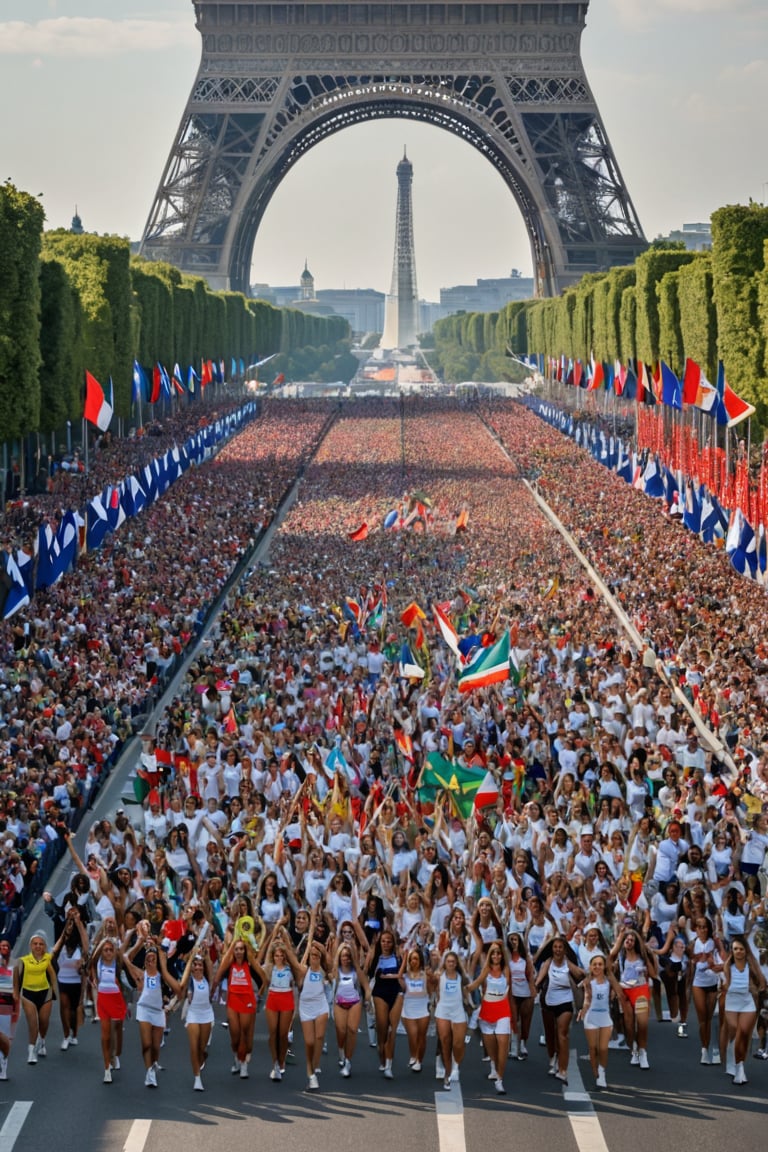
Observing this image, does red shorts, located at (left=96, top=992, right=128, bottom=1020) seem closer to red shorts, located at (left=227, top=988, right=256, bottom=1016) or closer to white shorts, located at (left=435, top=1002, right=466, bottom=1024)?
red shorts, located at (left=227, top=988, right=256, bottom=1016)

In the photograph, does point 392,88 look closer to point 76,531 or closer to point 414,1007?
point 76,531

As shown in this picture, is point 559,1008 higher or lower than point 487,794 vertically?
lower

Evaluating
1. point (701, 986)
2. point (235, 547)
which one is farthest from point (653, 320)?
point (701, 986)

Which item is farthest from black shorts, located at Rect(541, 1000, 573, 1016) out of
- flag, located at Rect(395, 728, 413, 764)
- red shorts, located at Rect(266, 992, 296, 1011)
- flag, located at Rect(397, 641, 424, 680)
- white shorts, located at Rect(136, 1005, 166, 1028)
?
flag, located at Rect(397, 641, 424, 680)

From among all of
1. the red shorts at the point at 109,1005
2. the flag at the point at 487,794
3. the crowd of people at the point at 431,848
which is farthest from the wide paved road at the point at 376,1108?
the flag at the point at 487,794

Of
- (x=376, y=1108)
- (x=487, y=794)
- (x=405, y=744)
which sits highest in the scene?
(x=405, y=744)

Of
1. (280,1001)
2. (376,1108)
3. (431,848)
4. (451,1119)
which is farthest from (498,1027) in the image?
(431,848)

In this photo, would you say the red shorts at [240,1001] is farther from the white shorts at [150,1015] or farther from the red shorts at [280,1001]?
the white shorts at [150,1015]
